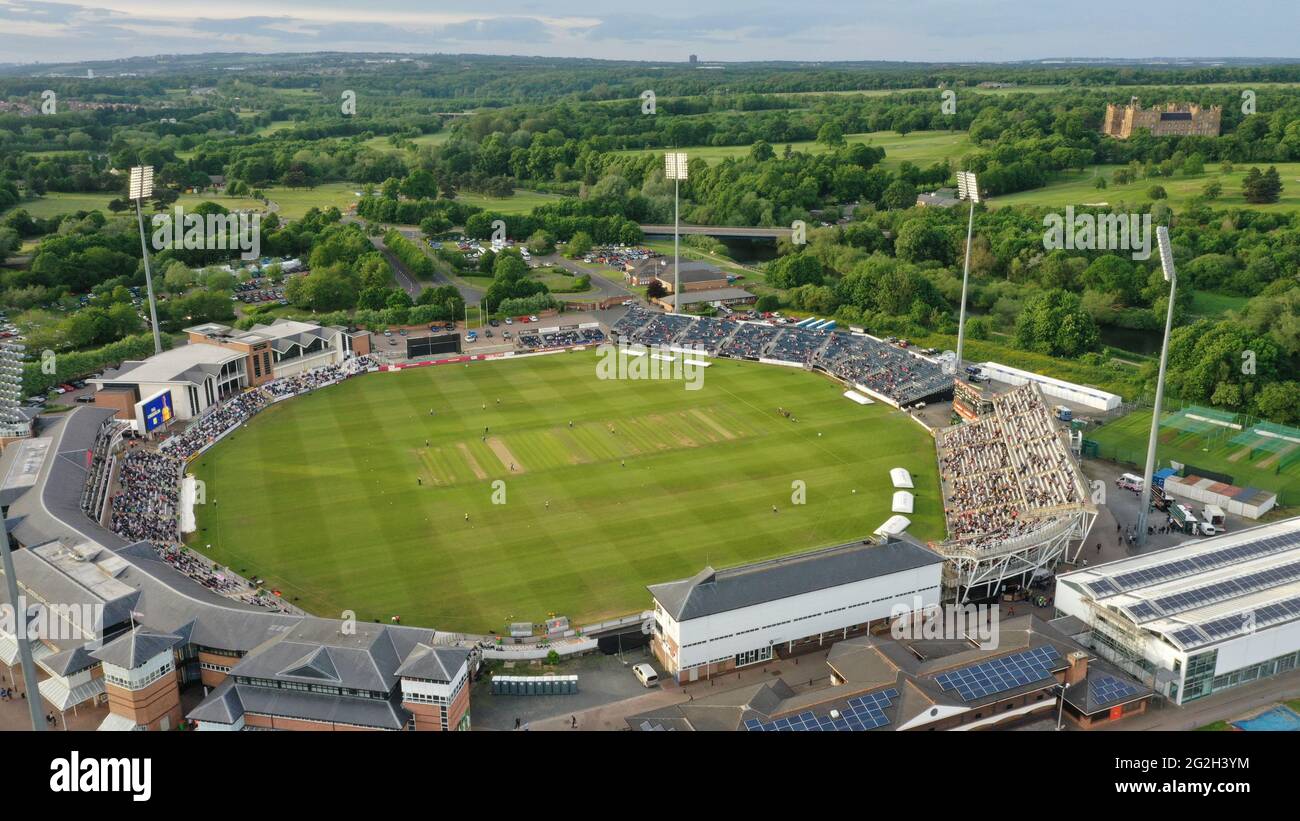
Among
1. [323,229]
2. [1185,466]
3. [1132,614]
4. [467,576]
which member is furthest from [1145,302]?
[323,229]

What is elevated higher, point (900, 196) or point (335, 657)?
point (900, 196)

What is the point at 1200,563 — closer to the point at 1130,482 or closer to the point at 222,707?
the point at 1130,482

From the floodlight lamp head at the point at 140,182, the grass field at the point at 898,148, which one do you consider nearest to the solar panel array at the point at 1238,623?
the floodlight lamp head at the point at 140,182

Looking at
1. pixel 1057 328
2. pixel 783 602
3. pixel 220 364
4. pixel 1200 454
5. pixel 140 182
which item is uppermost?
pixel 140 182

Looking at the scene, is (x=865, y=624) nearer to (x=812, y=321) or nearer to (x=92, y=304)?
(x=812, y=321)

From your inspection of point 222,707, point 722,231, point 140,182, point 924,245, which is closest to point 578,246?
point 722,231
